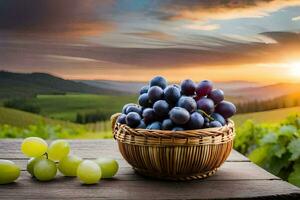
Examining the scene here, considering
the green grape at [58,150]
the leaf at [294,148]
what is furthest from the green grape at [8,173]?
the leaf at [294,148]

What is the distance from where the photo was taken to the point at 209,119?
1.37 meters

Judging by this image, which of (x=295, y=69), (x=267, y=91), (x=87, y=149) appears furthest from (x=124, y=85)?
(x=87, y=149)

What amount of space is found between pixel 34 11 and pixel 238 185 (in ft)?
7.38

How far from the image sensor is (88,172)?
1319 mm

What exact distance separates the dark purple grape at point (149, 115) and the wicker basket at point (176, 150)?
0.05m

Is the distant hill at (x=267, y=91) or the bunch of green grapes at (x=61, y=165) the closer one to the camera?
the bunch of green grapes at (x=61, y=165)

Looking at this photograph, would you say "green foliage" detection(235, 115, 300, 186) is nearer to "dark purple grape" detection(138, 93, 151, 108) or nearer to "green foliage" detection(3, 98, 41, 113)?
"dark purple grape" detection(138, 93, 151, 108)

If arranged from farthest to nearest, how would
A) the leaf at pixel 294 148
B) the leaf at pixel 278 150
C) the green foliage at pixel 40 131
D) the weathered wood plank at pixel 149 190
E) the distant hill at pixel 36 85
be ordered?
the distant hill at pixel 36 85, the green foliage at pixel 40 131, the leaf at pixel 278 150, the leaf at pixel 294 148, the weathered wood plank at pixel 149 190

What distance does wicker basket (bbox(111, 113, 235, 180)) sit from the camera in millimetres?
1301

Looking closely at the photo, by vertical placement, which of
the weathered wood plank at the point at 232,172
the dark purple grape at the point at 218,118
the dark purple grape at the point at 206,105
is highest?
the dark purple grape at the point at 206,105

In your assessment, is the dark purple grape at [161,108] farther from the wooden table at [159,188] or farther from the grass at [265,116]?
the grass at [265,116]

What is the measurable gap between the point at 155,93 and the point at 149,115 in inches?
2.4

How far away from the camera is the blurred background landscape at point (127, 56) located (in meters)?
3.21

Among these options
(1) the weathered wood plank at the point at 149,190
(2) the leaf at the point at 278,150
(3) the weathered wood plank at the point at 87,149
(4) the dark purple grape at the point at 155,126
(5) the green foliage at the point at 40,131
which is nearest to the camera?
(1) the weathered wood plank at the point at 149,190
